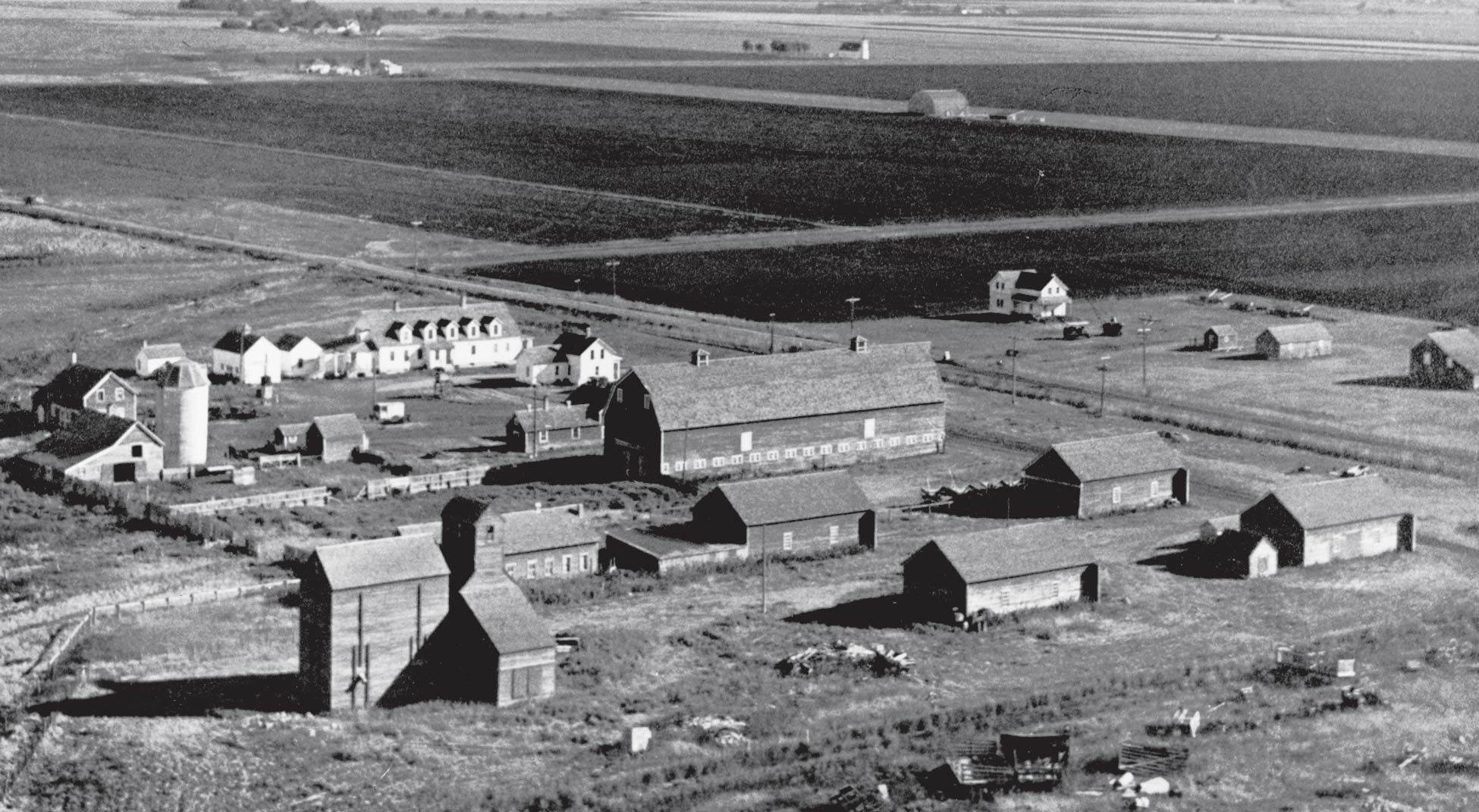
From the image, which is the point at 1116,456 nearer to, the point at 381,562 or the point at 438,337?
the point at 381,562

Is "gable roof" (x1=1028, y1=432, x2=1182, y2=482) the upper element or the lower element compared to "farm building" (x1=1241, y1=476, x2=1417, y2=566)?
upper

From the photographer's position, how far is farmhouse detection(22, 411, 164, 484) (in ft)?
252

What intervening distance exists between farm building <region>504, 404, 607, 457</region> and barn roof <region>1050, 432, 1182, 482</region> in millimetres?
18162

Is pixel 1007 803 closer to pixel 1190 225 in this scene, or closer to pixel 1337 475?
pixel 1337 475

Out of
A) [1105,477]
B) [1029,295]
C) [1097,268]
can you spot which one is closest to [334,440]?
[1105,477]

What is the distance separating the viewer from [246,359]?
9606cm

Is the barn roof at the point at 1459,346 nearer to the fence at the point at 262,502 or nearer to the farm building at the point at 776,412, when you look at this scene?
the farm building at the point at 776,412

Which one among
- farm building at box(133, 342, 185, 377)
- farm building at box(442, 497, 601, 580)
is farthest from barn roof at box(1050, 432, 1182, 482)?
farm building at box(133, 342, 185, 377)

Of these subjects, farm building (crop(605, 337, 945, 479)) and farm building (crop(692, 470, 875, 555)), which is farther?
farm building (crop(605, 337, 945, 479))

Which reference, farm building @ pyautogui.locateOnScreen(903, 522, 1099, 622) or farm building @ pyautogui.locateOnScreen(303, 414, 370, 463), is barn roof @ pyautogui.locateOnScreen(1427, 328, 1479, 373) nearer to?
farm building @ pyautogui.locateOnScreen(903, 522, 1099, 622)

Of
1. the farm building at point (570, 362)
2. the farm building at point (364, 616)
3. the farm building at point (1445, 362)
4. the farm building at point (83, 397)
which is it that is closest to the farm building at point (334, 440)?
the farm building at point (83, 397)

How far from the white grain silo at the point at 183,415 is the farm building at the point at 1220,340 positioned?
173 feet

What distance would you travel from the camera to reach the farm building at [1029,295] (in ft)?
391

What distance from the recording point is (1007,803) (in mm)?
→ 48594
